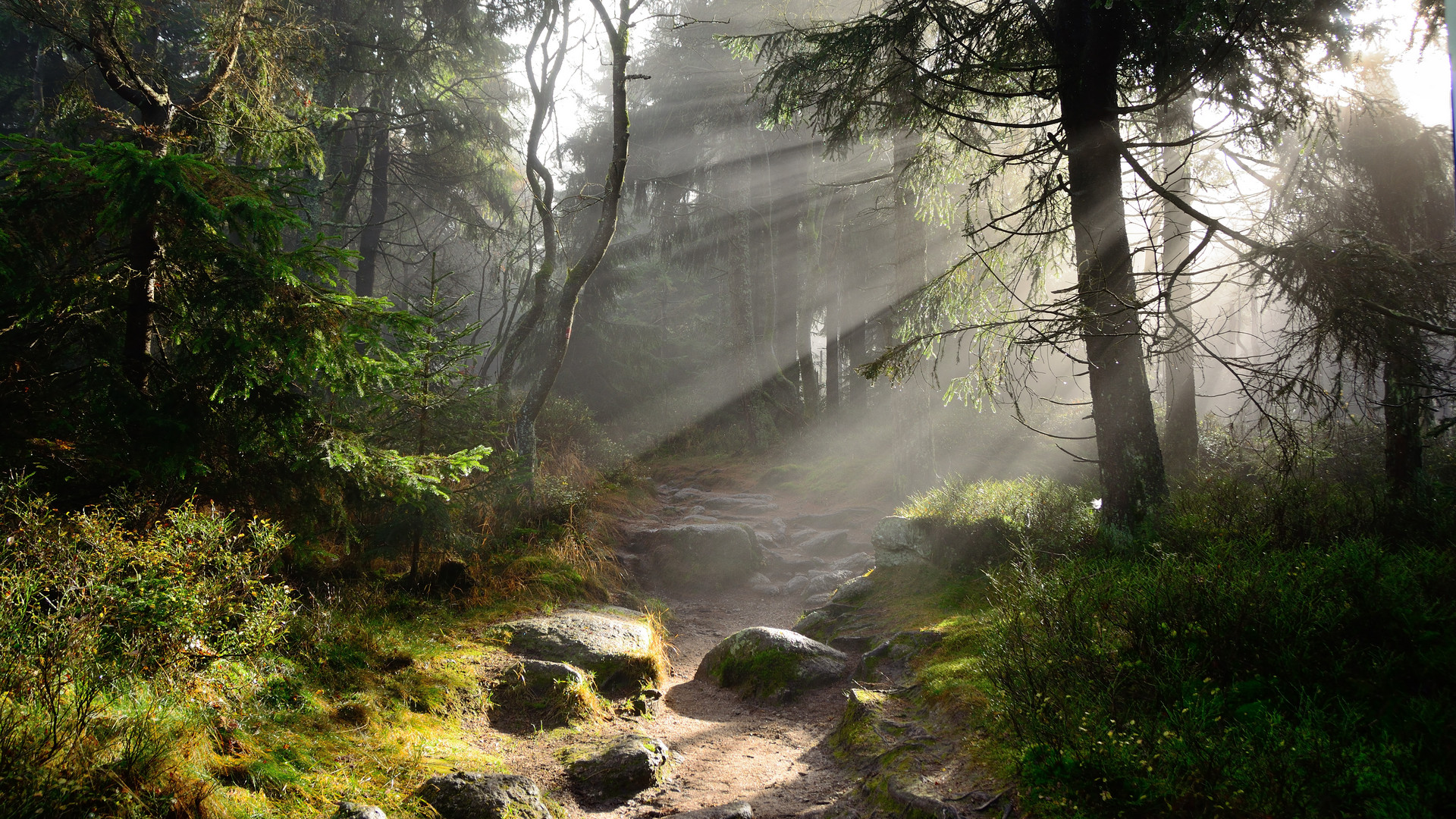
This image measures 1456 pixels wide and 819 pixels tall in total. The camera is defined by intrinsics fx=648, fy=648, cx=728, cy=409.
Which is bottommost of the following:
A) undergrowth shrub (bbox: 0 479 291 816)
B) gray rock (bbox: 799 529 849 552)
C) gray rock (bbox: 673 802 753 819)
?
gray rock (bbox: 799 529 849 552)

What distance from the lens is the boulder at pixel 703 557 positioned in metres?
10.6

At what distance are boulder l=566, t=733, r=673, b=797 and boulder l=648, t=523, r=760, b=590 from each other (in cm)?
569

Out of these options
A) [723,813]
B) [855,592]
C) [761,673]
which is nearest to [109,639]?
[723,813]

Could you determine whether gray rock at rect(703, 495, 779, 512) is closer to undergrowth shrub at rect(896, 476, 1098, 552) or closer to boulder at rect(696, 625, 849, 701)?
undergrowth shrub at rect(896, 476, 1098, 552)

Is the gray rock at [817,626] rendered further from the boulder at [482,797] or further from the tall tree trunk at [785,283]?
the tall tree trunk at [785,283]

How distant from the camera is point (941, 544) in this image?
8211mm

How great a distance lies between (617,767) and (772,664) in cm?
231

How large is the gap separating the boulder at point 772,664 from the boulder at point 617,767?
173cm

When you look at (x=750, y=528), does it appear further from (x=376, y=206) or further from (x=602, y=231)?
(x=376, y=206)

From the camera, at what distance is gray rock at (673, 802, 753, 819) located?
3.87 metres

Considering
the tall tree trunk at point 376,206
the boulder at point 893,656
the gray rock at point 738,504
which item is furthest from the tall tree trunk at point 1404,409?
the tall tree trunk at point 376,206

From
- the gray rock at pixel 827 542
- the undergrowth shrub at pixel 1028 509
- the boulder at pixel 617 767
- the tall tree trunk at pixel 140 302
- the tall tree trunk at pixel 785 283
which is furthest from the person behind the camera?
the tall tree trunk at pixel 785 283

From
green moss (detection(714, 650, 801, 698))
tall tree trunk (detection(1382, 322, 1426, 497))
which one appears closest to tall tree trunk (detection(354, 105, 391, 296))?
green moss (detection(714, 650, 801, 698))

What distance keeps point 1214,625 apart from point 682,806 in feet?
11.0
